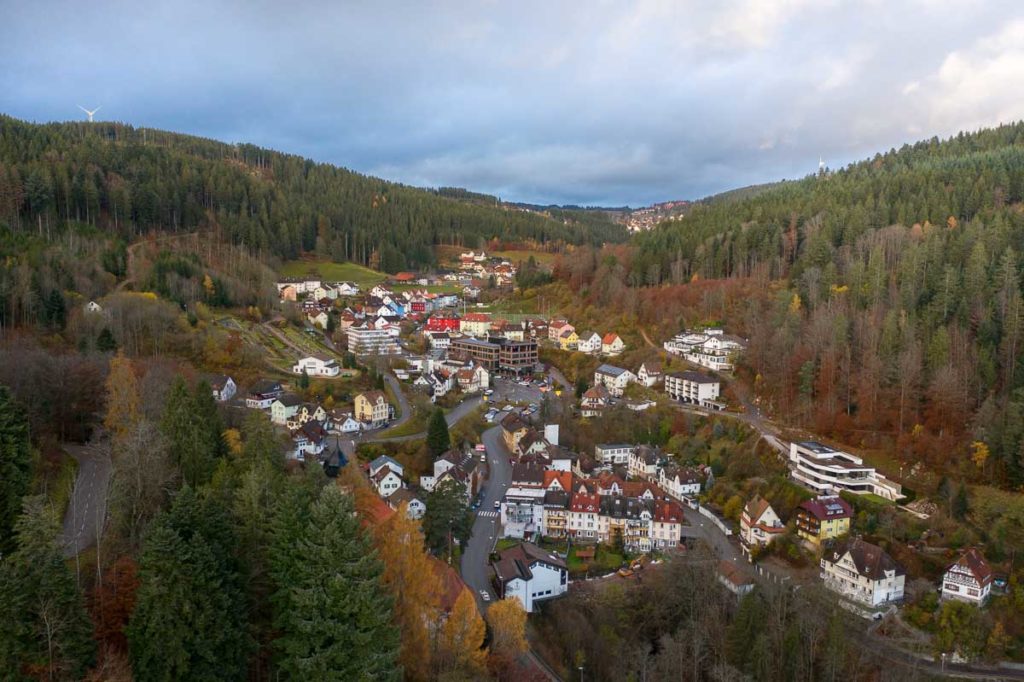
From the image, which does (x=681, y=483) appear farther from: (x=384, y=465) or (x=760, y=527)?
(x=384, y=465)

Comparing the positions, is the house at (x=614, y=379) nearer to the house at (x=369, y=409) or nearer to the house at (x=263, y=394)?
the house at (x=369, y=409)

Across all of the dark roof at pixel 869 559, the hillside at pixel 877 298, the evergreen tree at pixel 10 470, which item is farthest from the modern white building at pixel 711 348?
the evergreen tree at pixel 10 470

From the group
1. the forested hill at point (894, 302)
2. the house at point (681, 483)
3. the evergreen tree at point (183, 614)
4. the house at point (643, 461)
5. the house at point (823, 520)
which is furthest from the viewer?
the house at point (643, 461)

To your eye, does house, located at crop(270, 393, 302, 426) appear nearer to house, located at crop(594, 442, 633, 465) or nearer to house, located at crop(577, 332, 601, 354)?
house, located at crop(594, 442, 633, 465)

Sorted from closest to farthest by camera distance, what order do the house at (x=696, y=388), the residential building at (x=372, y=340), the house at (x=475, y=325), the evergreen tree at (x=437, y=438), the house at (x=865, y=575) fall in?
the house at (x=865, y=575), the evergreen tree at (x=437, y=438), the house at (x=696, y=388), the residential building at (x=372, y=340), the house at (x=475, y=325)

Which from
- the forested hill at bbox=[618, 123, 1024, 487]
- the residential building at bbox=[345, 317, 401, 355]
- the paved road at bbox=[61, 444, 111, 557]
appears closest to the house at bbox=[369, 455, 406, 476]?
the paved road at bbox=[61, 444, 111, 557]

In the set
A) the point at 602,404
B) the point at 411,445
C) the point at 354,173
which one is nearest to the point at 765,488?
the point at 602,404

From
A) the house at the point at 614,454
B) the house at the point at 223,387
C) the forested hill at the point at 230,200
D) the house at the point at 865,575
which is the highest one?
the forested hill at the point at 230,200

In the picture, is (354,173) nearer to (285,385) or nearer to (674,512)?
(285,385)
